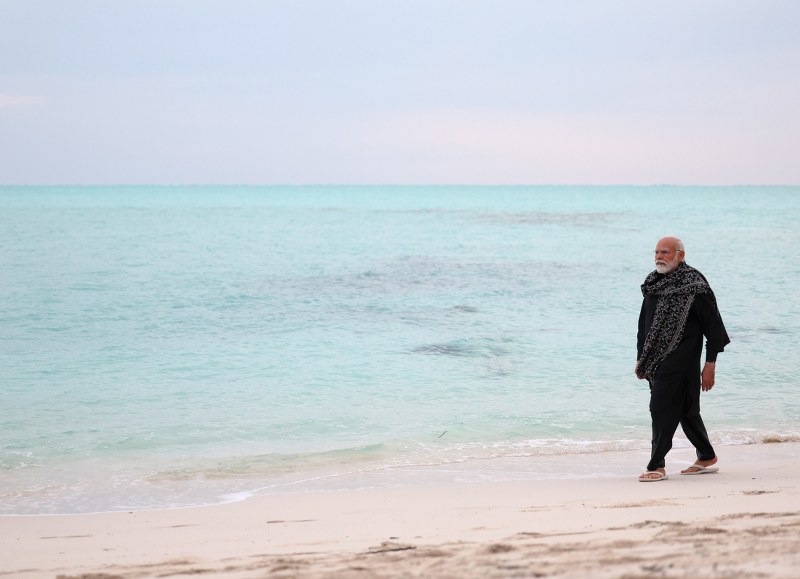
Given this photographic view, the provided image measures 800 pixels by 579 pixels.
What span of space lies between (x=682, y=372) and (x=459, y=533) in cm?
214

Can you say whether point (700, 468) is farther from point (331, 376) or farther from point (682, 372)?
point (331, 376)

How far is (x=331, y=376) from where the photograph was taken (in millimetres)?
10484

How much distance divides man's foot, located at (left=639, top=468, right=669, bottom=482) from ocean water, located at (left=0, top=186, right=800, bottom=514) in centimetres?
56

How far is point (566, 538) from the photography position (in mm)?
3922

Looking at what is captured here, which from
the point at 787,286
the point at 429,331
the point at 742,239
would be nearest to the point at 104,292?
the point at 429,331

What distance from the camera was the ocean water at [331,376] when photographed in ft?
22.6

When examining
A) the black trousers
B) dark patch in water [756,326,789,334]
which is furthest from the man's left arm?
dark patch in water [756,326,789,334]

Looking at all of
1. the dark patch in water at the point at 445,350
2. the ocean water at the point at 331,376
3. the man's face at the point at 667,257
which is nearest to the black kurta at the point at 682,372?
the man's face at the point at 667,257

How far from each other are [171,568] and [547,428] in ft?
16.0

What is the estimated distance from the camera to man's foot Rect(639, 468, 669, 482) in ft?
18.7

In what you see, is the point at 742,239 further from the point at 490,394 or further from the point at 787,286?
the point at 490,394

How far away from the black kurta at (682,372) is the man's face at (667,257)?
200 mm

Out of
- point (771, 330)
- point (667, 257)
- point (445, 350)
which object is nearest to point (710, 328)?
point (667, 257)

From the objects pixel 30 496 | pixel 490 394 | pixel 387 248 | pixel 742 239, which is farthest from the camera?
pixel 742 239
